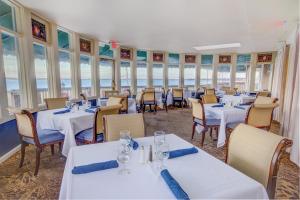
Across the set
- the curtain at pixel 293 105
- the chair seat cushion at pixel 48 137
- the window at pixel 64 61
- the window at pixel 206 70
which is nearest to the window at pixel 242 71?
the window at pixel 206 70

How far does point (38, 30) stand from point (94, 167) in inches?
161

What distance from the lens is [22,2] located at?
3.21m

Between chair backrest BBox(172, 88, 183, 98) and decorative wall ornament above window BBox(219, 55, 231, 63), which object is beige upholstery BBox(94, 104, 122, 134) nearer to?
chair backrest BBox(172, 88, 183, 98)

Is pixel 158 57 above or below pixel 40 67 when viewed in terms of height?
above

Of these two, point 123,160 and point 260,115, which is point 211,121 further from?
point 123,160

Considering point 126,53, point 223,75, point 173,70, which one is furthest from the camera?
point 223,75

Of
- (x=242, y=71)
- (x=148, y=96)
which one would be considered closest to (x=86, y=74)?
(x=148, y=96)

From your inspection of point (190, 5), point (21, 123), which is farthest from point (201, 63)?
point (21, 123)

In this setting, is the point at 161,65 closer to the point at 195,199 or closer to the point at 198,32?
the point at 198,32

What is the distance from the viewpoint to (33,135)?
238cm

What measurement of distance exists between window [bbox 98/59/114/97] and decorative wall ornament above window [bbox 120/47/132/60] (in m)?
0.59

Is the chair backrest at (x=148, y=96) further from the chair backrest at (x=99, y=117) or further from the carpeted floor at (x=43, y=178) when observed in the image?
the chair backrest at (x=99, y=117)

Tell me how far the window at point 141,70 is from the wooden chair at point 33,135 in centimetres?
582

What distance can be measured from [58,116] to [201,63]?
812 cm
